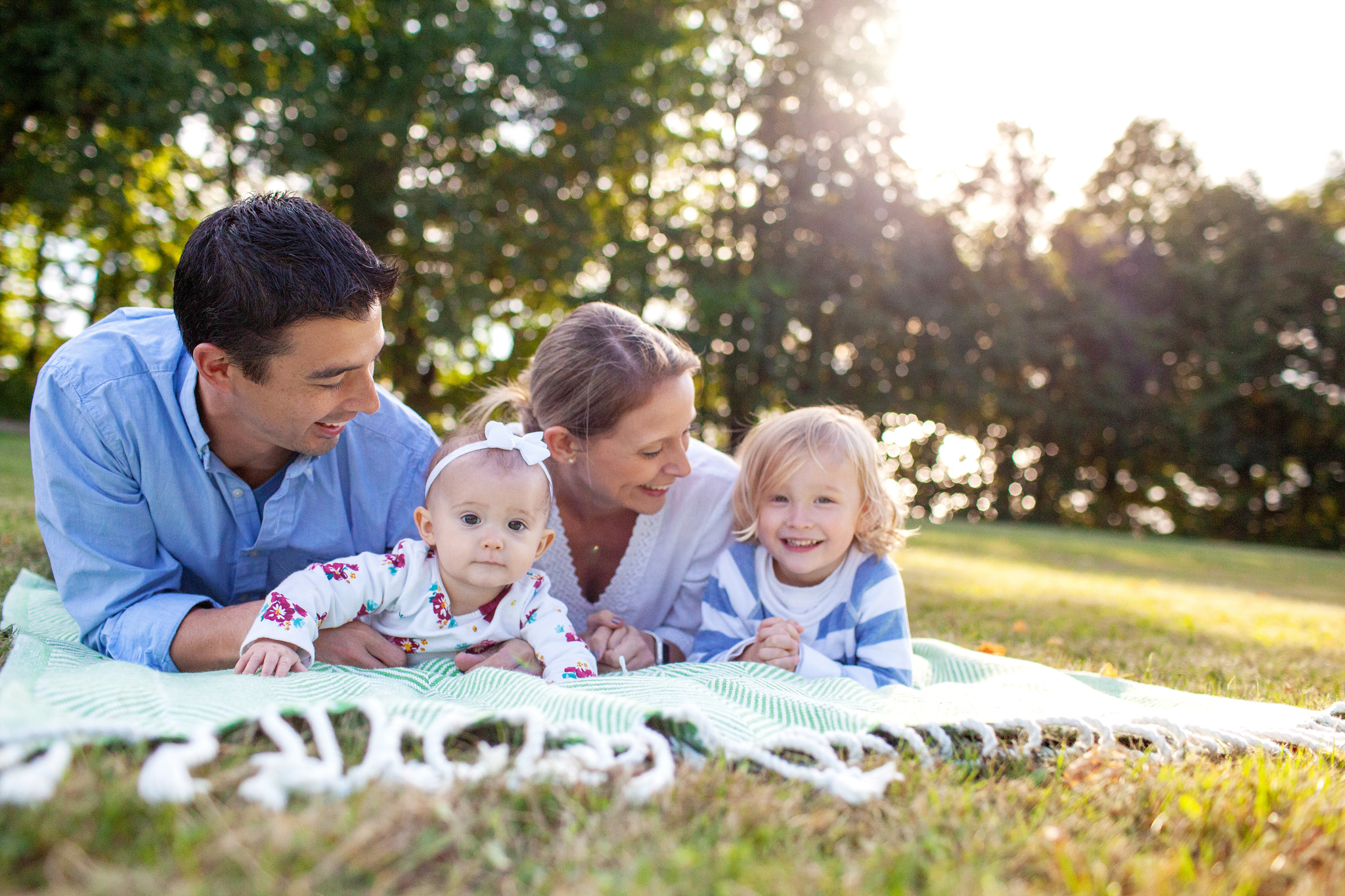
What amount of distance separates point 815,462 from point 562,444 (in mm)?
916

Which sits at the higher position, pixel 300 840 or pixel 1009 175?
pixel 1009 175

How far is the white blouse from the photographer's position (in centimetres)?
331

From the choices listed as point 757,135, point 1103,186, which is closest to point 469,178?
point 757,135

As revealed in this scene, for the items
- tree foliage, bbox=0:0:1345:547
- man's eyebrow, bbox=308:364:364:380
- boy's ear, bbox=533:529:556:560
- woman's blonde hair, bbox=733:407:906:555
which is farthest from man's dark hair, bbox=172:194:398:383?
tree foliage, bbox=0:0:1345:547

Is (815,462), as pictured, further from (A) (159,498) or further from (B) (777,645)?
(A) (159,498)

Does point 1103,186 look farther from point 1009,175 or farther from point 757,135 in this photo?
point 757,135

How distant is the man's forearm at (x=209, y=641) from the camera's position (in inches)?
92.3

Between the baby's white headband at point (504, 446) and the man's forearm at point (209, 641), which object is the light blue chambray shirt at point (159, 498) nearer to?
the man's forearm at point (209, 641)

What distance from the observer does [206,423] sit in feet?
8.79

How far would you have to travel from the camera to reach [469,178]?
643 inches

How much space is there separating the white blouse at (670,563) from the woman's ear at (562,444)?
0.96 ft

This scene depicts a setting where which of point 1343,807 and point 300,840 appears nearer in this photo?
point 300,840

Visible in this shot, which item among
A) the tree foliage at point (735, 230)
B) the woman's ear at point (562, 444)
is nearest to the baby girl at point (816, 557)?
the woman's ear at point (562, 444)

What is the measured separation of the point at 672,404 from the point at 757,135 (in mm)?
18279
